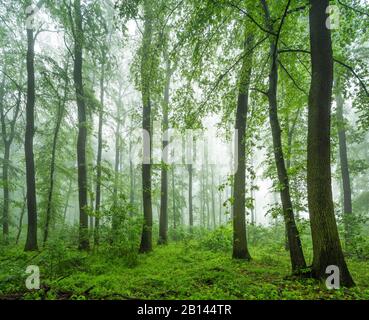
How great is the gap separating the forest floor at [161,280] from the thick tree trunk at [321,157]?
1.76ft

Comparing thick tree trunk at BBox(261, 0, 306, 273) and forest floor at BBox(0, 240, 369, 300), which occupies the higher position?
thick tree trunk at BBox(261, 0, 306, 273)

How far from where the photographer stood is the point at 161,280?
6.22 m

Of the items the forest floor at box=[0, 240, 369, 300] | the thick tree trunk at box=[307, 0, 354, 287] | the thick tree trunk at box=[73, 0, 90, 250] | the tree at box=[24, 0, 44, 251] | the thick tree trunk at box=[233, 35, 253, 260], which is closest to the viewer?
A: the forest floor at box=[0, 240, 369, 300]

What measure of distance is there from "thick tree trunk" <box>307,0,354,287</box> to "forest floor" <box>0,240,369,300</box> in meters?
0.54

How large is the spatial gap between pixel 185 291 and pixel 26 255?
7.68 m

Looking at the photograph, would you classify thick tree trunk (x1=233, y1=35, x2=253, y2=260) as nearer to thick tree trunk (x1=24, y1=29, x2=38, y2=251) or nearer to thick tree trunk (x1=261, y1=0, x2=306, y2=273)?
thick tree trunk (x1=261, y1=0, x2=306, y2=273)

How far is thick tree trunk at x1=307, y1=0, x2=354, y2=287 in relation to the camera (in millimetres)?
5059

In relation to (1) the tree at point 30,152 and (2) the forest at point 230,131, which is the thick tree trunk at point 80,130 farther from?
(1) the tree at point 30,152

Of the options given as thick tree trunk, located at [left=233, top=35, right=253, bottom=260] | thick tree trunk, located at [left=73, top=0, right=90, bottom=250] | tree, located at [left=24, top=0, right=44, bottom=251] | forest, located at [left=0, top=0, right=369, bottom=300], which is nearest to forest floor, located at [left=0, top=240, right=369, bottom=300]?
forest, located at [left=0, top=0, right=369, bottom=300]

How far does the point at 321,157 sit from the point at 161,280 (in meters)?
4.54

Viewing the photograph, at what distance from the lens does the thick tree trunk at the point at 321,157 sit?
5.06 meters

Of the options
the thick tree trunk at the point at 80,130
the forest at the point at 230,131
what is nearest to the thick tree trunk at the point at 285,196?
the forest at the point at 230,131

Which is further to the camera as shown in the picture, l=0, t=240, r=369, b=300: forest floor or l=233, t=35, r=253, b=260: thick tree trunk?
l=233, t=35, r=253, b=260: thick tree trunk
